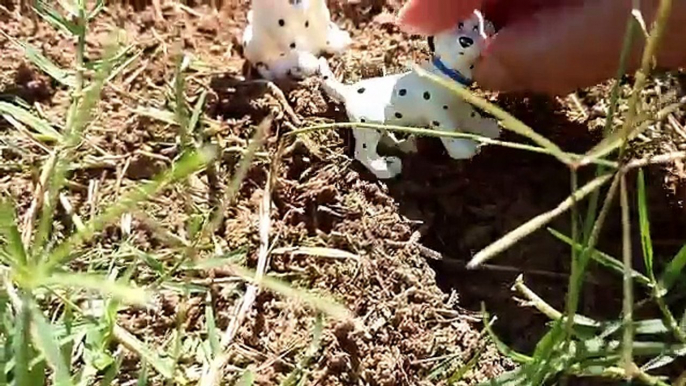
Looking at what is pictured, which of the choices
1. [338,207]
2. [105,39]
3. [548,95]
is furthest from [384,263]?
[105,39]

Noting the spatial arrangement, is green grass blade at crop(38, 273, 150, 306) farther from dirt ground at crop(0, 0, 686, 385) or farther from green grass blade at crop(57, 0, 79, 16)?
green grass blade at crop(57, 0, 79, 16)

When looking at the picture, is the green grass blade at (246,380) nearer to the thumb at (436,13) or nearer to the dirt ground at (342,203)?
the dirt ground at (342,203)

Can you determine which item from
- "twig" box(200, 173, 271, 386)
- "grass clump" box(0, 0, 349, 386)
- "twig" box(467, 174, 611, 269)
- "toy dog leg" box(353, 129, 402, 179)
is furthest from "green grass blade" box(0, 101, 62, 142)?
"twig" box(467, 174, 611, 269)

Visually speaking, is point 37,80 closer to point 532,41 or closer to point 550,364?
point 532,41

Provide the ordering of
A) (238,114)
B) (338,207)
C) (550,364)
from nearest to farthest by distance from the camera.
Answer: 1. (550,364)
2. (338,207)
3. (238,114)

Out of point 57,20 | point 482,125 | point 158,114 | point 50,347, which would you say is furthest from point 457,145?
point 50,347
